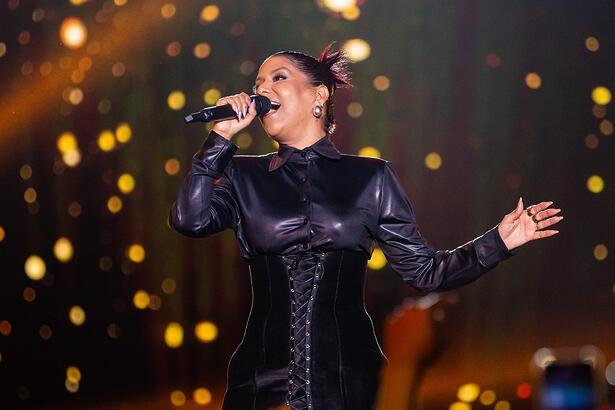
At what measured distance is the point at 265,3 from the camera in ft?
10.2

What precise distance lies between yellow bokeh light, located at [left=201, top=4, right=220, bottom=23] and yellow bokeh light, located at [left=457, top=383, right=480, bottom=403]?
5.36ft

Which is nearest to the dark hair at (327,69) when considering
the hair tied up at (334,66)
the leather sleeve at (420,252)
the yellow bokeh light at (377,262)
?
the hair tied up at (334,66)

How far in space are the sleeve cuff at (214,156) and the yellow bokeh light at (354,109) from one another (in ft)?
4.98

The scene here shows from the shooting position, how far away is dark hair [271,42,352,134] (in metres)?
1.78

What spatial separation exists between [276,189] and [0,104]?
1.95 metres

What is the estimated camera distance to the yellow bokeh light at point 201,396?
316 cm

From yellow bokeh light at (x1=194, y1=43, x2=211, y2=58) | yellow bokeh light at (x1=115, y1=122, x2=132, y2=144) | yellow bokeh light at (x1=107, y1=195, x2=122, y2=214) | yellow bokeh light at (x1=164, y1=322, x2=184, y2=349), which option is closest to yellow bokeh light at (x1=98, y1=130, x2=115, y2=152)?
yellow bokeh light at (x1=115, y1=122, x2=132, y2=144)

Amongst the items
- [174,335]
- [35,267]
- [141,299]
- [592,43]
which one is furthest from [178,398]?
[592,43]

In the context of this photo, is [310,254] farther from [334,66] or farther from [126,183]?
[126,183]

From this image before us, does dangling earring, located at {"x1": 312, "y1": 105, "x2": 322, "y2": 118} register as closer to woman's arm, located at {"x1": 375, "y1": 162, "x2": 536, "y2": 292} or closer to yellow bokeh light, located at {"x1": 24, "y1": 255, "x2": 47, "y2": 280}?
woman's arm, located at {"x1": 375, "y1": 162, "x2": 536, "y2": 292}

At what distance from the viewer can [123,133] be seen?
316 cm

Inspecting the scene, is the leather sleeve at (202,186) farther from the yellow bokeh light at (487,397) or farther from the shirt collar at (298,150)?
the yellow bokeh light at (487,397)

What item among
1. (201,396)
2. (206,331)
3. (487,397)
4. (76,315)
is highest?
(76,315)

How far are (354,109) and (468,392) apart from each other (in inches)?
43.7
